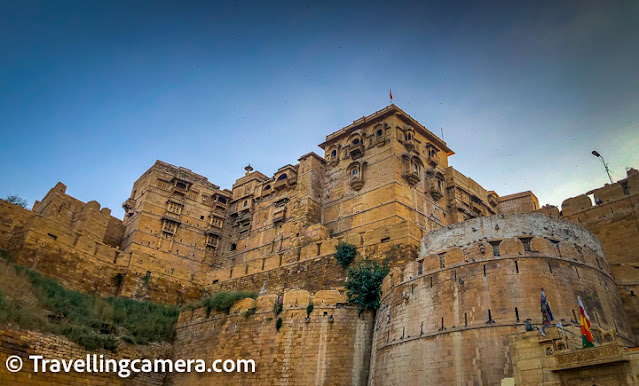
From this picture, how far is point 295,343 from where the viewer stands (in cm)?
1638

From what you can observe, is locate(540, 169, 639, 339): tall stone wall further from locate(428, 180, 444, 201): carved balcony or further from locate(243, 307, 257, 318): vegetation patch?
locate(243, 307, 257, 318): vegetation patch

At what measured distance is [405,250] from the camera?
19.3 meters

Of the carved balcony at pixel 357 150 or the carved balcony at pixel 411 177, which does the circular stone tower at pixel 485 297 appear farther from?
the carved balcony at pixel 357 150

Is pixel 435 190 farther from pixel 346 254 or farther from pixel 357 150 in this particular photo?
pixel 346 254

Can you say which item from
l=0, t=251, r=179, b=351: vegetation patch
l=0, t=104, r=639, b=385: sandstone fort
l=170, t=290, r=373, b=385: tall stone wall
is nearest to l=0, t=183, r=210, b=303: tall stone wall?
l=0, t=104, r=639, b=385: sandstone fort

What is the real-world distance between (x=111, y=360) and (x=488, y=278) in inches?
527

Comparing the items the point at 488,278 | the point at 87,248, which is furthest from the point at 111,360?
the point at 488,278

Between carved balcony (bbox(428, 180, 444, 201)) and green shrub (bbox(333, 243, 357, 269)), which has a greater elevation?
carved balcony (bbox(428, 180, 444, 201))

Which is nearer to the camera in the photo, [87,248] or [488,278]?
[488,278]

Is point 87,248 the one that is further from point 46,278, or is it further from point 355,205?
point 355,205

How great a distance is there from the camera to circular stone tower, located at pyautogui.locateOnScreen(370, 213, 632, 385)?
11.5m

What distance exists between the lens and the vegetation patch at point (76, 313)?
1546 centimetres

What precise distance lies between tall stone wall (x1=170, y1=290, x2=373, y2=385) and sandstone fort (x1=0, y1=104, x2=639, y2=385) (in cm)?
5

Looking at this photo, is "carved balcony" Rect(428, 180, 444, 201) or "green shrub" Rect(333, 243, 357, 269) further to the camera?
"carved balcony" Rect(428, 180, 444, 201)
